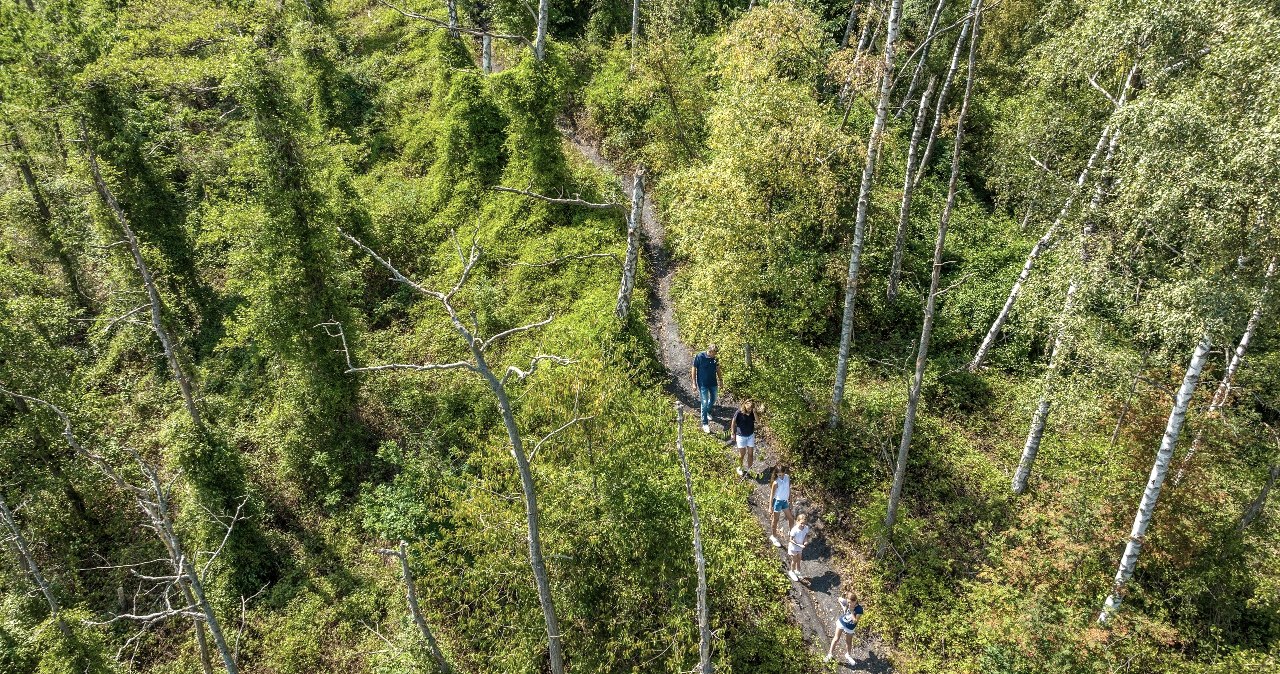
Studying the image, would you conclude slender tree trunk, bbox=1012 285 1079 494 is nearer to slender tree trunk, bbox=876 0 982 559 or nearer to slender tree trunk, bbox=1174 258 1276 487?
slender tree trunk, bbox=876 0 982 559

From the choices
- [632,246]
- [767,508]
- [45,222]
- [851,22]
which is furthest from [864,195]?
[45,222]

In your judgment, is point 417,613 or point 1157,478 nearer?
point 417,613

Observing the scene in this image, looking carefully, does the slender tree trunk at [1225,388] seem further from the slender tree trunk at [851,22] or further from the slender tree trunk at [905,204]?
the slender tree trunk at [851,22]

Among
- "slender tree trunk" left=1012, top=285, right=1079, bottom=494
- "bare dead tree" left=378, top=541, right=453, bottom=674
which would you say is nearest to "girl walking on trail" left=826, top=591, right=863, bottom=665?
"slender tree trunk" left=1012, top=285, right=1079, bottom=494

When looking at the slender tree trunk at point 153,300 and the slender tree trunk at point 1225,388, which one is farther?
the slender tree trunk at point 153,300

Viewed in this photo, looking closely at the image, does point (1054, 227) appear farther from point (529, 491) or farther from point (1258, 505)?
point (529, 491)

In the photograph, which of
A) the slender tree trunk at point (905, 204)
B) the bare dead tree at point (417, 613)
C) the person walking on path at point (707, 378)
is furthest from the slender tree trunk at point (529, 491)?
the slender tree trunk at point (905, 204)
